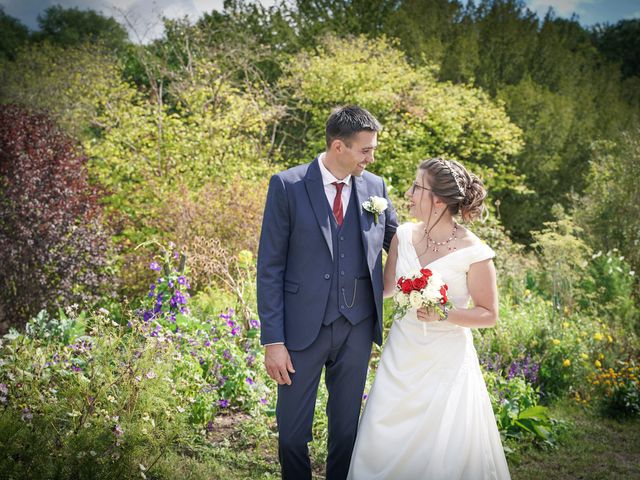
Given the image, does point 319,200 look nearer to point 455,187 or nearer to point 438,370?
point 455,187

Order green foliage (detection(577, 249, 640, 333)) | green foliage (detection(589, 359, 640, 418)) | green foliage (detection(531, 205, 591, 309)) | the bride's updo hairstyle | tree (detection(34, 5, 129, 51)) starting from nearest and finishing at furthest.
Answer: the bride's updo hairstyle, green foliage (detection(589, 359, 640, 418)), green foliage (detection(577, 249, 640, 333)), green foliage (detection(531, 205, 591, 309)), tree (detection(34, 5, 129, 51))

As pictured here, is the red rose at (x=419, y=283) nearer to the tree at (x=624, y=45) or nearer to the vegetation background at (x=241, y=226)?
the vegetation background at (x=241, y=226)

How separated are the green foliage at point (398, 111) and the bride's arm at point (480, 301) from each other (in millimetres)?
8109

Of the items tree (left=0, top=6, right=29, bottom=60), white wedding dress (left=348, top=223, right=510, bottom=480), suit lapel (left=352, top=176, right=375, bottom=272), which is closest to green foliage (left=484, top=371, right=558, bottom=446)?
white wedding dress (left=348, top=223, right=510, bottom=480)

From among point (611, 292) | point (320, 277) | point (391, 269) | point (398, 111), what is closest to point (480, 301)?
point (391, 269)

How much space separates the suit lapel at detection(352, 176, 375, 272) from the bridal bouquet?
0.57ft

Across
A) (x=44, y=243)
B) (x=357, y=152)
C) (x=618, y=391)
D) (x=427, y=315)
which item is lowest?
(x=618, y=391)

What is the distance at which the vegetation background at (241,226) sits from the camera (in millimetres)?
3357

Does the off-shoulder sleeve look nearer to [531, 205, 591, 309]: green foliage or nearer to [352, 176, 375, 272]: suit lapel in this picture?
[352, 176, 375, 272]: suit lapel

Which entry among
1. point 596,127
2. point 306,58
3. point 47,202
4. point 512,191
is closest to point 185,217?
point 47,202

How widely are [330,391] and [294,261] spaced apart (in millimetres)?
659

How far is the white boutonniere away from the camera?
107 inches

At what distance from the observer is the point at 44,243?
5.52 metres

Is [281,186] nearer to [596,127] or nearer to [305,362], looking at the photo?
[305,362]
